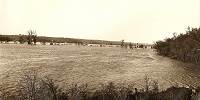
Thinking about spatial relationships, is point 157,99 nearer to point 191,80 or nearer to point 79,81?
point 79,81

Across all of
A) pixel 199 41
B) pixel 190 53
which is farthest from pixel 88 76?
pixel 199 41

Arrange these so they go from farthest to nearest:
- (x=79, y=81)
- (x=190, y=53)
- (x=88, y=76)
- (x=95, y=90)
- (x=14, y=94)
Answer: (x=190, y=53)
(x=88, y=76)
(x=79, y=81)
(x=95, y=90)
(x=14, y=94)

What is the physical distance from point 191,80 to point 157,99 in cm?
2645

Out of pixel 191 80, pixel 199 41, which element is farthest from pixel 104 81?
pixel 199 41

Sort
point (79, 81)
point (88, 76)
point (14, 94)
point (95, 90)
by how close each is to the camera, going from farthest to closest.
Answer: point (88, 76)
point (79, 81)
point (95, 90)
point (14, 94)

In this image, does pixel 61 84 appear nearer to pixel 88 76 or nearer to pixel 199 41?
pixel 88 76

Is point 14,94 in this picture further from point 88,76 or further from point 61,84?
point 88,76

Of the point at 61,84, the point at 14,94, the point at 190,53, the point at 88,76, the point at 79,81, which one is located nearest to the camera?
the point at 14,94

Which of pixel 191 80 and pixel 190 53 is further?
pixel 190 53

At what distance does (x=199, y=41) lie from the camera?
116m

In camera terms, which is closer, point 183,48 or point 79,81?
point 79,81

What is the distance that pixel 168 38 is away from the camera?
15662 cm

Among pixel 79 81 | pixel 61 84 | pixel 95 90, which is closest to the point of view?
pixel 95 90

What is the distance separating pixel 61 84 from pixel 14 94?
928 cm
